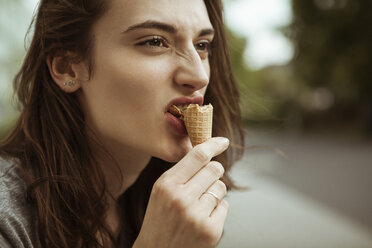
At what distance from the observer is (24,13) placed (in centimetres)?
1112

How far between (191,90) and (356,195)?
778 cm

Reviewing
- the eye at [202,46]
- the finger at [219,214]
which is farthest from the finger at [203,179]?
the eye at [202,46]

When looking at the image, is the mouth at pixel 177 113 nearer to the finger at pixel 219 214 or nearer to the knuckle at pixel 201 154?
the knuckle at pixel 201 154

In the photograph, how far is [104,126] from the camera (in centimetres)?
204

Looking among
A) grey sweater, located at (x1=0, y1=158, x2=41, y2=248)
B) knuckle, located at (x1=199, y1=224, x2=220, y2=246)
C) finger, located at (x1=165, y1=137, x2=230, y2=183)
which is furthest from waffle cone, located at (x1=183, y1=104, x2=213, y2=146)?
grey sweater, located at (x1=0, y1=158, x2=41, y2=248)

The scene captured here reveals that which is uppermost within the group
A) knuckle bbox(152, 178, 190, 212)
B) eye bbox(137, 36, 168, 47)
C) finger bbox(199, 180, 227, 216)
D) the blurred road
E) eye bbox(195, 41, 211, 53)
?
eye bbox(137, 36, 168, 47)

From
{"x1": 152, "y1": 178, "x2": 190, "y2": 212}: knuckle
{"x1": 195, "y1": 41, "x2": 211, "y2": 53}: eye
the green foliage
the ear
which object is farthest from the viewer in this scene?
the green foliage

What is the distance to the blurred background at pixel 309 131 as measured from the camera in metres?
5.35

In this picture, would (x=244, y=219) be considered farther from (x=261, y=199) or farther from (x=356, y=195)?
(x=356, y=195)

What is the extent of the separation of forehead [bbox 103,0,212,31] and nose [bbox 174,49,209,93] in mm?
178

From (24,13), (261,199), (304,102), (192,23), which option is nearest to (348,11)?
(304,102)

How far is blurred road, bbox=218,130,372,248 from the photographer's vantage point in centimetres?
521

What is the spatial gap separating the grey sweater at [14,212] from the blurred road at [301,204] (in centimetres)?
209

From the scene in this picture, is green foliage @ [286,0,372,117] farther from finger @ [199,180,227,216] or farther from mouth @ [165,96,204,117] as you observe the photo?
finger @ [199,180,227,216]
